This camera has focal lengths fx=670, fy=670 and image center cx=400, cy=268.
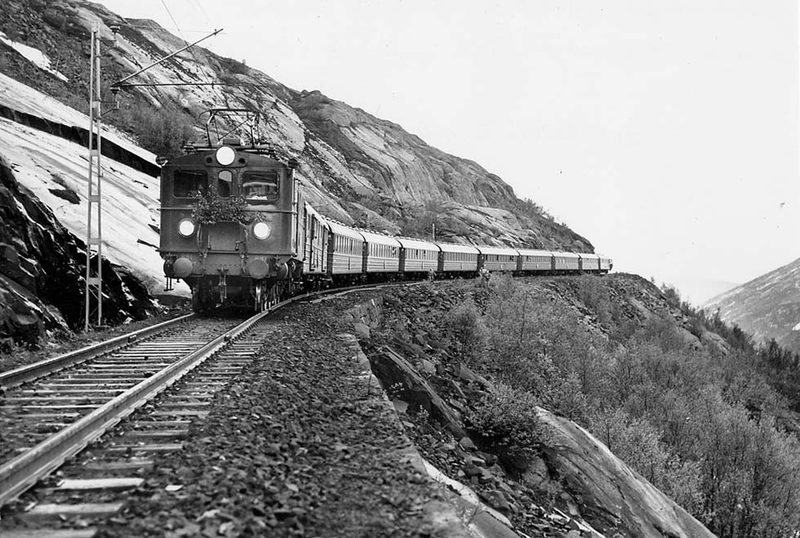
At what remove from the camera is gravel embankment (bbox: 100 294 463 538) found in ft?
12.3

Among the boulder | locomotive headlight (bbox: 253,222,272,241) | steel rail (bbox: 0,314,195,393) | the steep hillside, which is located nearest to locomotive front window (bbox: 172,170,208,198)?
locomotive headlight (bbox: 253,222,272,241)

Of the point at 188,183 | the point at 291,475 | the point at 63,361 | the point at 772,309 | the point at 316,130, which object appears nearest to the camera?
the point at 291,475

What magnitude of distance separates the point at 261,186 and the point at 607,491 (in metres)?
9.37

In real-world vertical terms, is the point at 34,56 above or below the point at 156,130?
above

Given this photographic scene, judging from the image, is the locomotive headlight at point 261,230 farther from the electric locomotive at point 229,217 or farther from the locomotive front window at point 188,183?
the locomotive front window at point 188,183

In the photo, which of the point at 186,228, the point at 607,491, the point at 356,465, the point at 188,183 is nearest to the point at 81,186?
the point at 188,183

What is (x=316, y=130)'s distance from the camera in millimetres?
76375

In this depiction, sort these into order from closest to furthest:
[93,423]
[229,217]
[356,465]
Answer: [356,465] → [93,423] → [229,217]

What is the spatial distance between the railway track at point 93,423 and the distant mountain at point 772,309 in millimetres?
142493

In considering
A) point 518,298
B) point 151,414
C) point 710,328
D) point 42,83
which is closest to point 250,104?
point 42,83

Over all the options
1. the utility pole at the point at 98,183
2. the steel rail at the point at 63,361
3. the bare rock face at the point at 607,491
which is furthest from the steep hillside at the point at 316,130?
the bare rock face at the point at 607,491

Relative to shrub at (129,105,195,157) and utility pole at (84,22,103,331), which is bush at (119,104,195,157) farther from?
utility pole at (84,22,103,331)

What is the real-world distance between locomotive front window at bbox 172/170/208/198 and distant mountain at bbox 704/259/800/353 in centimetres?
13793

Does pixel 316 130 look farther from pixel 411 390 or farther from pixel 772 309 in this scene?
pixel 772 309
